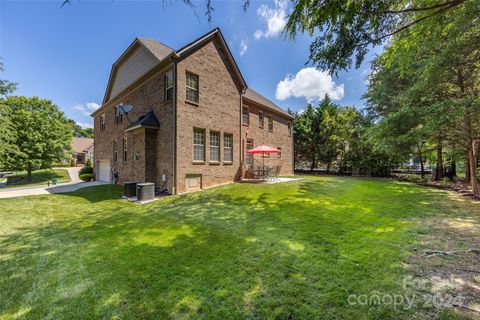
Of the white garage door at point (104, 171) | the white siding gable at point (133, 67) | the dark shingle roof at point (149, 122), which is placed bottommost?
the white garage door at point (104, 171)

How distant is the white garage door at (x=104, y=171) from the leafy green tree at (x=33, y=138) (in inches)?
393

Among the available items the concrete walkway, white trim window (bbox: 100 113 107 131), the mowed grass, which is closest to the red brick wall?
the mowed grass

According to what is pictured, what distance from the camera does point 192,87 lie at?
11.3m

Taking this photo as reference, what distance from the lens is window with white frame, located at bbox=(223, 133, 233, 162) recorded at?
517 inches

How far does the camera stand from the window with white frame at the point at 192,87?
11141mm

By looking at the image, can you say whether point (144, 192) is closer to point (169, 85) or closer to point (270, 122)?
point (169, 85)

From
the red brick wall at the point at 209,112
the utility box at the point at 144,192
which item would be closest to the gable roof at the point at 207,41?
the red brick wall at the point at 209,112

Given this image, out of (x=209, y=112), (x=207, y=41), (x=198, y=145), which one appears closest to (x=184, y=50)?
(x=207, y=41)

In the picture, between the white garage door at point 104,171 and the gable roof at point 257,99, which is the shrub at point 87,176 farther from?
the gable roof at point 257,99

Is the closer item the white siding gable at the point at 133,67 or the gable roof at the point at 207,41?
the gable roof at the point at 207,41

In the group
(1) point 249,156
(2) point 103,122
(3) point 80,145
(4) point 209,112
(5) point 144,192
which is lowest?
(5) point 144,192

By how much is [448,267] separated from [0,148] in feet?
67.3

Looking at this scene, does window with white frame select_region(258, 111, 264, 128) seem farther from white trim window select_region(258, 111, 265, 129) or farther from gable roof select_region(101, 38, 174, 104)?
gable roof select_region(101, 38, 174, 104)

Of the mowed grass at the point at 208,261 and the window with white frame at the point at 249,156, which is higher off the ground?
the window with white frame at the point at 249,156
